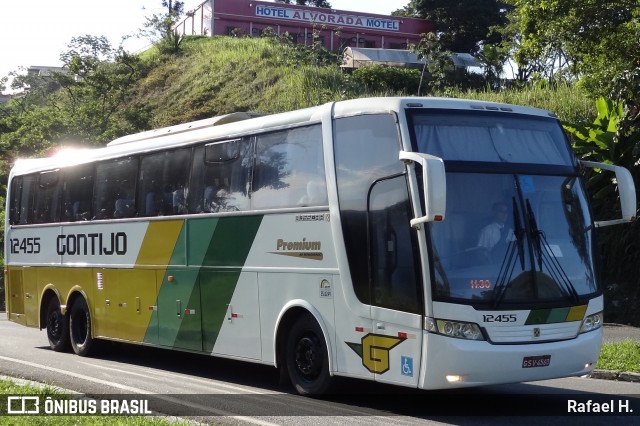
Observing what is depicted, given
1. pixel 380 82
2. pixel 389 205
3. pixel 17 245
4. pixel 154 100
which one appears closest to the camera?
pixel 389 205

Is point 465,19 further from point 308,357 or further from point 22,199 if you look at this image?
point 308,357

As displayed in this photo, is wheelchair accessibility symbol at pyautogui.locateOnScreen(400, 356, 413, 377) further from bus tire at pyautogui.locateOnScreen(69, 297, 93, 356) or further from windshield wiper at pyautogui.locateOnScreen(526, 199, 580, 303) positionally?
bus tire at pyautogui.locateOnScreen(69, 297, 93, 356)

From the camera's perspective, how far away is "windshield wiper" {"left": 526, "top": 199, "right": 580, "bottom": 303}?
9.85 metres

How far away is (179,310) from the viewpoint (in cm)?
1395

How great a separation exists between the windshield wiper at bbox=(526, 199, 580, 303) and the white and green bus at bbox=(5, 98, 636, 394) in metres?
0.02

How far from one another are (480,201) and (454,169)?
416mm

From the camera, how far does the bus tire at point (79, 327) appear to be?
16.9 m

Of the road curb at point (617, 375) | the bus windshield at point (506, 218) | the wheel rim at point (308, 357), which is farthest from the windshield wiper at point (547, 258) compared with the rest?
the road curb at point (617, 375)

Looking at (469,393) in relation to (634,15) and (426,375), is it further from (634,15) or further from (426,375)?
(634,15)

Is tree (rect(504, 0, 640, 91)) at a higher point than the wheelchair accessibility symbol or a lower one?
higher

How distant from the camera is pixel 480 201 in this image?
9773 mm

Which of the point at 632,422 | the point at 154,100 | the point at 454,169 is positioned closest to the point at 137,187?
the point at 454,169

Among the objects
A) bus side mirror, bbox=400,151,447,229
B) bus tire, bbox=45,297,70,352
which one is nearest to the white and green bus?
bus side mirror, bbox=400,151,447,229

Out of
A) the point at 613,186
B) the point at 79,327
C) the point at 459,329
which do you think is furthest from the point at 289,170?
Result: the point at 613,186
